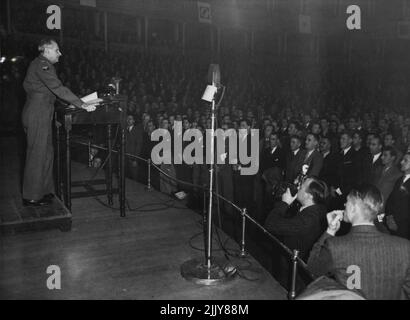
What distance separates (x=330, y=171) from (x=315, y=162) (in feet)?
1.01

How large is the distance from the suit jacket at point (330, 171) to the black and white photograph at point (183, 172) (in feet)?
0.11

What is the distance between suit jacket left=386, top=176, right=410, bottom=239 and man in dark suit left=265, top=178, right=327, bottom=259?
1.88m

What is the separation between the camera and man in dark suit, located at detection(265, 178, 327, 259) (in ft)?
12.9

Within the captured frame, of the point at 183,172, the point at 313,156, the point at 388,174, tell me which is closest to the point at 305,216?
the point at 388,174

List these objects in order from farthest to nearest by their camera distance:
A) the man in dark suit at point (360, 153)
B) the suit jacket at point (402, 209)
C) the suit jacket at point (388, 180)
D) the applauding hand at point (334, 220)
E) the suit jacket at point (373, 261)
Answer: the man in dark suit at point (360, 153) < the suit jacket at point (388, 180) < the suit jacket at point (402, 209) < the applauding hand at point (334, 220) < the suit jacket at point (373, 261)

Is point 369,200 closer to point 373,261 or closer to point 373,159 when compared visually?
point 373,261

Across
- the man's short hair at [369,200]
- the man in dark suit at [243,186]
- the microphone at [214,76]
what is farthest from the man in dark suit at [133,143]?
the man's short hair at [369,200]

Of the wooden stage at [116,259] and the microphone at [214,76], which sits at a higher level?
the microphone at [214,76]

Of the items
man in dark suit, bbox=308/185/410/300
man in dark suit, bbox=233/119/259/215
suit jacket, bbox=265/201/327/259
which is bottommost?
man in dark suit, bbox=233/119/259/215

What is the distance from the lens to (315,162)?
6961 mm

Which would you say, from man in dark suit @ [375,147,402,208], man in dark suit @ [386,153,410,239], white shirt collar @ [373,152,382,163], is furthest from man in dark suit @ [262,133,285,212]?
man in dark suit @ [386,153,410,239]

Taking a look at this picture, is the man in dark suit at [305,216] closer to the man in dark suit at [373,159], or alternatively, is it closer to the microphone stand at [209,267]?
the microphone stand at [209,267]

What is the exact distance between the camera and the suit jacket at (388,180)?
579cm

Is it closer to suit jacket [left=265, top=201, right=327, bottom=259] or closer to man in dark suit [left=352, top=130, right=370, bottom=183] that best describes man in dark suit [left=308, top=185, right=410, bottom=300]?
suit jacket [left=265, top=201, right=327, bottom=259]
